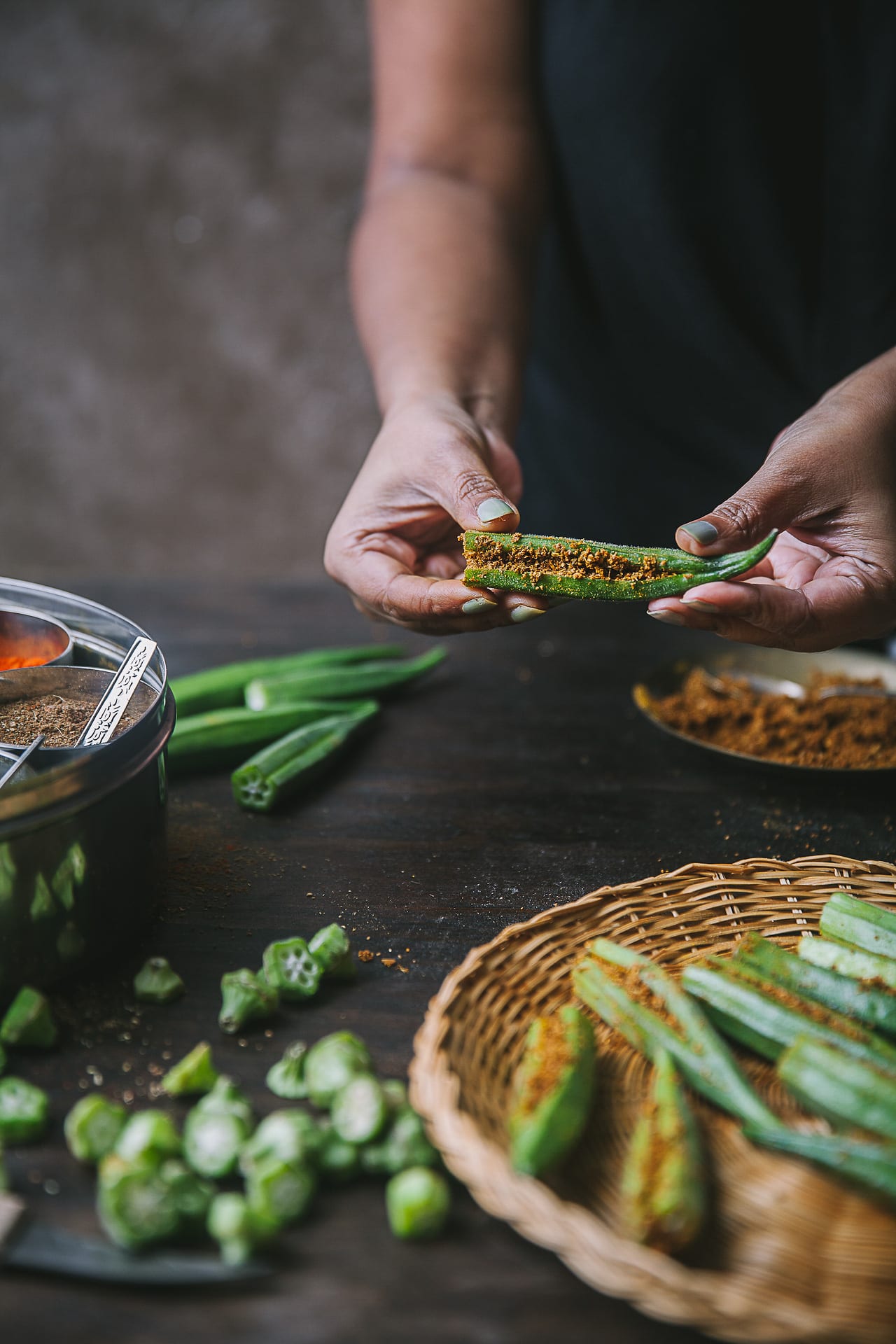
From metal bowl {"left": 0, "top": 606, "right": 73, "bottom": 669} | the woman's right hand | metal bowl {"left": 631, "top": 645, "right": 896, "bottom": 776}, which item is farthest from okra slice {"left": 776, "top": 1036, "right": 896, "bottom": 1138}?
metal bowl {"left": 0, "top": 606, "right": 73, "bottom": 669}

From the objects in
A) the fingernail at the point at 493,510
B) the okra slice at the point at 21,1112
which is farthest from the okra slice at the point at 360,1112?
the fingernail at the point at 493,510

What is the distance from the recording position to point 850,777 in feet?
6.66

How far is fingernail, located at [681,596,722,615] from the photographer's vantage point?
1738 mm

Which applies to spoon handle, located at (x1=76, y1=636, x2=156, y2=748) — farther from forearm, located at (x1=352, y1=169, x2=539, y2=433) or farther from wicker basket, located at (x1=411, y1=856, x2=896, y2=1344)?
forearm, located at (x1=352, y1=169, x2=539, y2=433)

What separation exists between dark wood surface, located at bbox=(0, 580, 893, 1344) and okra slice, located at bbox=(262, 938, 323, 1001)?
3 cm

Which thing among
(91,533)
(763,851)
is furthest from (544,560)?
(91,533)

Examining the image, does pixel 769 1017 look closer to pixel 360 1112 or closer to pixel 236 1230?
pixel 360 1112

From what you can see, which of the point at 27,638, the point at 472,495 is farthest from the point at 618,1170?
the point at 27,638

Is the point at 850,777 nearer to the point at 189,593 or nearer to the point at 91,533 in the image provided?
the point at 189,593

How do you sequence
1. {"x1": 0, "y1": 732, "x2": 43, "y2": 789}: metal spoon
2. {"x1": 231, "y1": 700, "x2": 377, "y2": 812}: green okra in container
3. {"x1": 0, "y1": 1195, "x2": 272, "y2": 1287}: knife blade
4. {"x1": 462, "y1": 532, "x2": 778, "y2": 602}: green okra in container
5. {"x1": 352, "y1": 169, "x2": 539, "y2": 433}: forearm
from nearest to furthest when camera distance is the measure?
{"x1": 0, "y1": 1195, "x2": 272, "y2": 1287}: knife blade < {"x1": 0, "y1": 732, "x2": 43, "y2": 789}: metal spoon < {"x1": 462, "y1": 532, "x2": 778, "y2": 602}: green okra in container < {"x1": 231, "y1": 700, "x2": 377, "y2": 812}: green okra in container < {"x1": 352, "y1": 169, "x2": 539, "y2": 433}: forearm

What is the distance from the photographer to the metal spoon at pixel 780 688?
235cm

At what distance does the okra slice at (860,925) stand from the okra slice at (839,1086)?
0.28 m

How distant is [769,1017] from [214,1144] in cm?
71

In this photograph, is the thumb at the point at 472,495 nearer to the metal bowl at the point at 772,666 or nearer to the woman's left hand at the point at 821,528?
the woman's left hand at the point at 821,528
